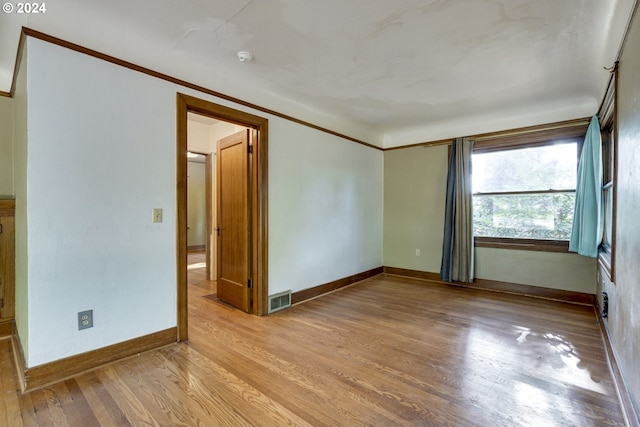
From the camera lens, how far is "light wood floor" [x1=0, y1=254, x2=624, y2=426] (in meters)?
1.69

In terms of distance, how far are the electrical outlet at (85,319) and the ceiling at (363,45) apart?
1.88 m

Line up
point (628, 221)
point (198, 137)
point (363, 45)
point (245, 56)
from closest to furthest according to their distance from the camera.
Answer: point (628, 221)
point (363, 45)
point (245, 56)
point (198, 137)

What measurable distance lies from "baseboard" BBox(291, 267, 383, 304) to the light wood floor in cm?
44

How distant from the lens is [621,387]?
1.84 meters

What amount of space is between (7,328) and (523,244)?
228 inches

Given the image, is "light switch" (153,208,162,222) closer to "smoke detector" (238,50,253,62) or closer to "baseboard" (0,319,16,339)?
"smoke detector" (238,50,253,62)

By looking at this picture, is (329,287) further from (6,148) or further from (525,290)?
(6,148)

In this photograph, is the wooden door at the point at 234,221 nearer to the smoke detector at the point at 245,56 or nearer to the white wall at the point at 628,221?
the smoke detector at the point at 245,56

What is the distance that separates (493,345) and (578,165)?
2554mm

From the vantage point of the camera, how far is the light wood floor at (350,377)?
5.56ft

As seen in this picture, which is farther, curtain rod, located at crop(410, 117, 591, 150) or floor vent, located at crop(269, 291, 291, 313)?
curtain rod, located at crop(410, 117, 591, 150)

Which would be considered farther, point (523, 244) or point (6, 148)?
point (523, 244)

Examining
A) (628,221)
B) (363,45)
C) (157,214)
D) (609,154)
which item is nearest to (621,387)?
(628,221)

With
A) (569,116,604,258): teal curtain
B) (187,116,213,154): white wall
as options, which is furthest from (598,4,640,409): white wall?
(187,116,213,154): white wall
